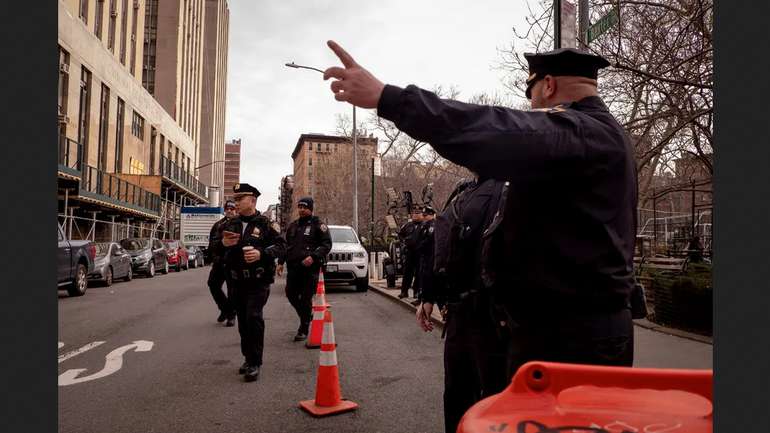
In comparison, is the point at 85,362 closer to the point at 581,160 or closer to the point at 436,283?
the point at 436,283

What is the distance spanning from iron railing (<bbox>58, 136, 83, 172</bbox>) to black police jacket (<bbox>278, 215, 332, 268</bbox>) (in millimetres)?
16292

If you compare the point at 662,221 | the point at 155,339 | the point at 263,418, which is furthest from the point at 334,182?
the point at 263,418

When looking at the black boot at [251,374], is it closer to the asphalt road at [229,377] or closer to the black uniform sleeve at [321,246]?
the asphalt road at [229,377]

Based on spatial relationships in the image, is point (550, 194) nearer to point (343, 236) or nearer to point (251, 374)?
point (251, 374)

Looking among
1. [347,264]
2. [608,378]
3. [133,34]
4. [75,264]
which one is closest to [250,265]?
[608,378]

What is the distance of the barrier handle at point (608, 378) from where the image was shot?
3.72 ft

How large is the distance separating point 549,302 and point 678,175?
17405mm

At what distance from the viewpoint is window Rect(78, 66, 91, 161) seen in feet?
101

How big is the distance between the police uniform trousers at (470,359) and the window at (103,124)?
35828 mm

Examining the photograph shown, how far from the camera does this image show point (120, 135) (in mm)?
38219

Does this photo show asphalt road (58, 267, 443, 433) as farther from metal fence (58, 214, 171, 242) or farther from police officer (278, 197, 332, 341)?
metal fence (58, 214, 171, 242)

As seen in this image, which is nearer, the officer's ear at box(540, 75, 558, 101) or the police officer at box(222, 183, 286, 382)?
the officer's ear at box(540, 75, 558, 101)

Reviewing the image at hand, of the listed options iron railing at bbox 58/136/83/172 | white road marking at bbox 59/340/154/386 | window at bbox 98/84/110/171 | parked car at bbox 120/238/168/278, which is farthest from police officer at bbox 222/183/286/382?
window at bbox 98/84/110/171

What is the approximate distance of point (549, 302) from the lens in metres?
1.92
